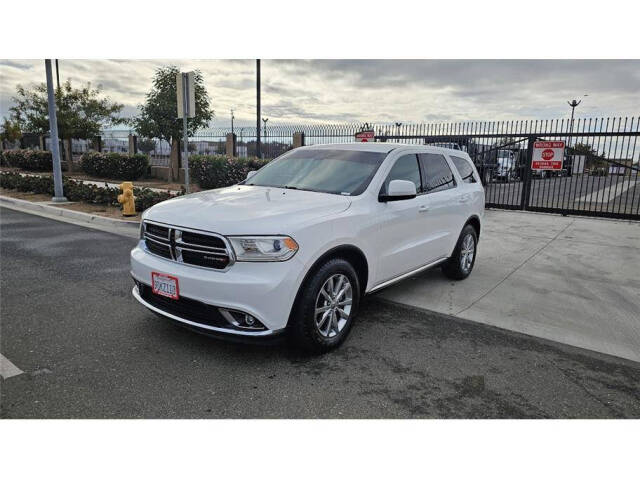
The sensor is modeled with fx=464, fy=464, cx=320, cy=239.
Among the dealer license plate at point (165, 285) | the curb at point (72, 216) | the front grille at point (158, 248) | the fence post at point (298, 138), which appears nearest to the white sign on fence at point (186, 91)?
the curb at point (72, 216)

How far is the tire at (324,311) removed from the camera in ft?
11.5

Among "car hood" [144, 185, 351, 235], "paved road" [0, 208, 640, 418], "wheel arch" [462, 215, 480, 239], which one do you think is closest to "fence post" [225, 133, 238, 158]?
"wheel arch" [462, 215, 480, 239]

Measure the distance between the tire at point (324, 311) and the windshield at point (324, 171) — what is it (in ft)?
2.81

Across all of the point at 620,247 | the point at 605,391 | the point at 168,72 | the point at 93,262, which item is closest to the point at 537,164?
the point at 620,247

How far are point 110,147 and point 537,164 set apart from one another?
2180 cm

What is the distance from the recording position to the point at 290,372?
3543mm

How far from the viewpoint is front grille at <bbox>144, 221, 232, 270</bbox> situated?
339cm

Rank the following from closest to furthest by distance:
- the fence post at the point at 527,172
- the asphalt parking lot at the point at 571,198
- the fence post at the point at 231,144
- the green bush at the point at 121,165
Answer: the asphalt parking lot at the point at 571,198 → the fence post at the point at 527,172 → the fence post at the point at 231,144 → the green bush at the point at 121,165

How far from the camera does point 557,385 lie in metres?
3.51

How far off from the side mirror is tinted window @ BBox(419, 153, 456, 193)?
3.19ft

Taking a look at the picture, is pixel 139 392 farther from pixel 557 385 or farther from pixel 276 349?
pixel 557 385

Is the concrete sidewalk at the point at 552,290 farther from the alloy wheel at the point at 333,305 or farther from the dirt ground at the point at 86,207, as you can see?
the dirt ground at the point at 86,207

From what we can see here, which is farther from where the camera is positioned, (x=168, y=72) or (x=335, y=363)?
(x=168, y=72)

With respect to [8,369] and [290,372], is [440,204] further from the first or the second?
[8,369]
